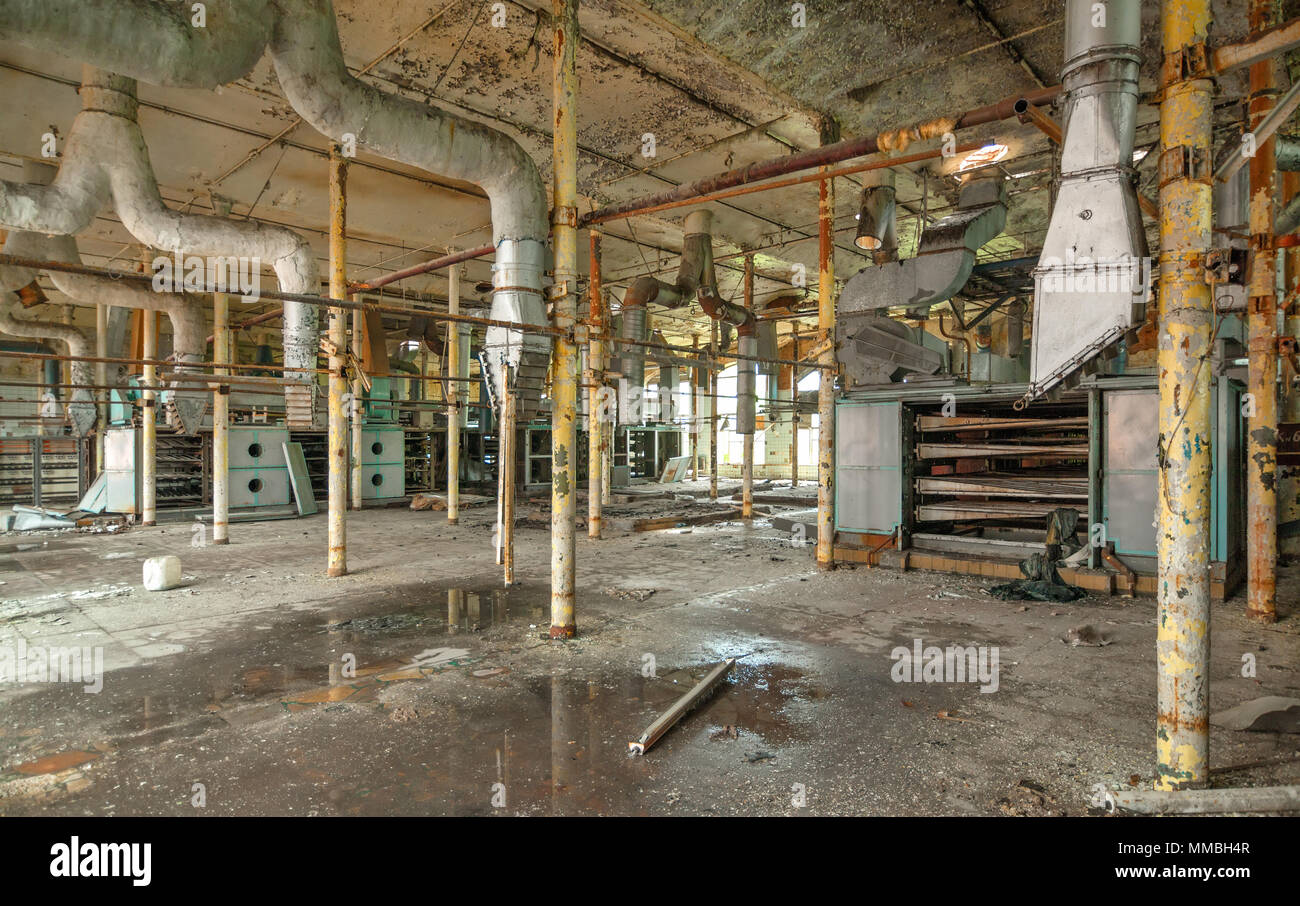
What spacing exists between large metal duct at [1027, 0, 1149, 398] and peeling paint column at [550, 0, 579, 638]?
3018mm

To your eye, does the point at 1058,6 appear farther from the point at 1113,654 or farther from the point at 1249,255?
the point at 1113,654

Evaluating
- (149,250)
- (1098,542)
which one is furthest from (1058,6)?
(149,250)

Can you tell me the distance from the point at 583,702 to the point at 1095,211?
3.39m

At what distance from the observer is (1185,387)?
2.51 metres

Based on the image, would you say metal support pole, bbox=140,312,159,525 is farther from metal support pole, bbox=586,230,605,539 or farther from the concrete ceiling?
metal support pole, bbox=586,230,605,539

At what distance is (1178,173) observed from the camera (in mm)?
2516

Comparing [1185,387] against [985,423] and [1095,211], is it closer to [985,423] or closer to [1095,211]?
[1095,211]

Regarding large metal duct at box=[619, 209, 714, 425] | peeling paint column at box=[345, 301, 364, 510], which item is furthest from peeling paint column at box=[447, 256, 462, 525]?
Result: large metal duct at box=[619, 209, 714, 425]

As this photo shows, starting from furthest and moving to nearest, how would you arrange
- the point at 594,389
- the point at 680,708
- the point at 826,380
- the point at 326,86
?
1. the point at 594,389
2. the point at 826,380
3. the point at 326,86
4. the point at 680,708

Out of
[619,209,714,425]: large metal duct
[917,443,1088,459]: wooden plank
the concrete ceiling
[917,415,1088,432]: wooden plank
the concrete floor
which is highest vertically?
the concrete ceiling

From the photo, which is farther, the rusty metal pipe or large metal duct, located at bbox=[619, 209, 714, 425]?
large metal duct, located at bbox=[619, 209, 714, 425]

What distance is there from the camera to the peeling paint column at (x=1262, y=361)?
491 cm

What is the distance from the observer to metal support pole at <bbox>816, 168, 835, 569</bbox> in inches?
289

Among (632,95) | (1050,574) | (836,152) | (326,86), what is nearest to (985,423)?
(1050,574)
